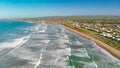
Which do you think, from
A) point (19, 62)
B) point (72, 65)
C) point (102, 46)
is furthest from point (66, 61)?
point (102, 46)

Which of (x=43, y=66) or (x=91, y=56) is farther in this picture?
(x=91, y=56)

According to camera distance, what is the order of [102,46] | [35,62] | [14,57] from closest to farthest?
[35,62] < [14,57] < [102,46]

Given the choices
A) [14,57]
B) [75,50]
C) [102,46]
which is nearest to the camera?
[14,57]

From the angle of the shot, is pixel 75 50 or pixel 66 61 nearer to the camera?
pixel 66 61

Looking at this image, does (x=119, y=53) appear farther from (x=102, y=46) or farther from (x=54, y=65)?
(x=54, y=65)

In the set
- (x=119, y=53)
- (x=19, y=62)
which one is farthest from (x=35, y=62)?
(x=119, y=53)

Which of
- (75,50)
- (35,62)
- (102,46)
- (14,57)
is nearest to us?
(35,62)

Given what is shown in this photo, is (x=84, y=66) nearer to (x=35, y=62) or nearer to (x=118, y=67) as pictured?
(x=118, y=67)

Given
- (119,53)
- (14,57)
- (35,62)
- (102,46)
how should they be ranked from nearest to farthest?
(35,62), (14,57), (119,53), (102,46)

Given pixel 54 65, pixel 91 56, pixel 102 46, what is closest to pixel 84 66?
pixel 54 65
